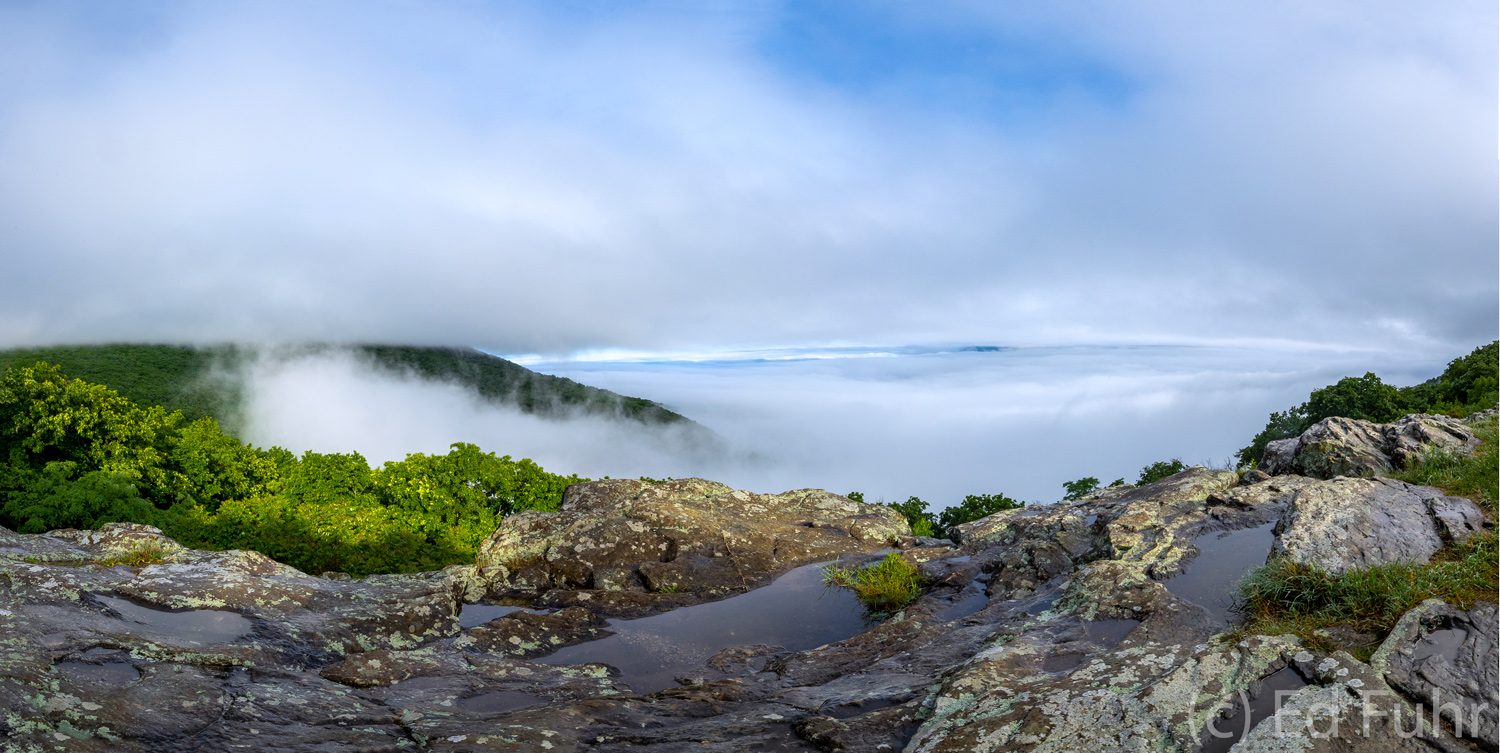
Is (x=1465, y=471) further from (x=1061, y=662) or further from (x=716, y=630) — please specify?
(x=716, y=630)

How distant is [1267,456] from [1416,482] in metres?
4.48

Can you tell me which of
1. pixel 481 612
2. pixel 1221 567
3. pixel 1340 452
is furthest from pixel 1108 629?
pixel 1340 452

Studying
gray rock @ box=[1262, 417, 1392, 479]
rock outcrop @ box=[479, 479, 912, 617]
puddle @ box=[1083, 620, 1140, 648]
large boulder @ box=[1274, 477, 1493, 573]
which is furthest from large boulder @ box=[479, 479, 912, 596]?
gray rock @ box=[1262, 417, 1392, 479]

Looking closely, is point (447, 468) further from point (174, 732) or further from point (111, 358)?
point (111, 358)

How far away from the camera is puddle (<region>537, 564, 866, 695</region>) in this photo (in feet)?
26.3

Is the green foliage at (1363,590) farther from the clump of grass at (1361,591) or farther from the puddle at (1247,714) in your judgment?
the puddle at (1247,714)

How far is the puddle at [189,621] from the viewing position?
23.7 ft

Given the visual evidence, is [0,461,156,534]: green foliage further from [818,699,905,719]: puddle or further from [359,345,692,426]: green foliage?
[359,345,692,426]: green foliage

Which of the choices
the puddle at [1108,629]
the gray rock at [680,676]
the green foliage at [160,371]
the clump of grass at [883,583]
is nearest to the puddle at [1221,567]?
the gray rock at [680,676]

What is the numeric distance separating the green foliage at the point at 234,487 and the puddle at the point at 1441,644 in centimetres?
1675

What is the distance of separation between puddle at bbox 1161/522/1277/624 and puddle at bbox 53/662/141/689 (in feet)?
30.6

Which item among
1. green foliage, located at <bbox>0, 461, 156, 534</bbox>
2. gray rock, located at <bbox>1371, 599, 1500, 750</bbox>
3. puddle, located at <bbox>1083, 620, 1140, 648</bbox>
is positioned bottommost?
green foliage, located at <bbox>0, 461, 156, 534</bbox>

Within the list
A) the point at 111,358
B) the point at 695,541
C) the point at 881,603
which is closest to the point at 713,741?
Answer: the point at 881,603

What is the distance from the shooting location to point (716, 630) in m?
9.07
